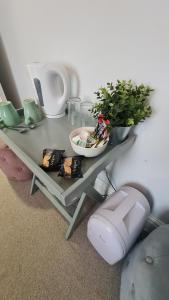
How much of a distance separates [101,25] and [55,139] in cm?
63

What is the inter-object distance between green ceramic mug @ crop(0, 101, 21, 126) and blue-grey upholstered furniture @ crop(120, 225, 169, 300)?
3.33 ft

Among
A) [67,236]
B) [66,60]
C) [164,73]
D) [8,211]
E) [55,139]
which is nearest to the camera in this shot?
[164,73]

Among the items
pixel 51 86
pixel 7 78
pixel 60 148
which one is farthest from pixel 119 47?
pixel 7 78

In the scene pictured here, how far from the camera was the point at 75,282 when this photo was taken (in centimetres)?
103

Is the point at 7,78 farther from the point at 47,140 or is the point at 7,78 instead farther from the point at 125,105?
the point at 125,105

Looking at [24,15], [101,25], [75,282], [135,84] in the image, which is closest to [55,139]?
[135,84]

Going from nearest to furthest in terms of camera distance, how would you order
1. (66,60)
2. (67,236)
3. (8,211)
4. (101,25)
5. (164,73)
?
(164,73) < (101,25) < (66,60) < (67,236) < (8,211)

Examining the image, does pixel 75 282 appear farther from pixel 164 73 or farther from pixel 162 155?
pixel 164 73

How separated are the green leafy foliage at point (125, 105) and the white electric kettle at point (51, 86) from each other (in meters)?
0.33

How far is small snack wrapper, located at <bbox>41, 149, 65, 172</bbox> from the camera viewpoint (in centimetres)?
77

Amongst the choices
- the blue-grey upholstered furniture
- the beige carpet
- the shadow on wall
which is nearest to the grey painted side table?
the beige carpet

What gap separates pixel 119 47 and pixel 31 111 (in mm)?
619

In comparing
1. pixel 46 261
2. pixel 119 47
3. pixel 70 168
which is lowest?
pixel 46 261

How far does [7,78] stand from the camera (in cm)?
200
